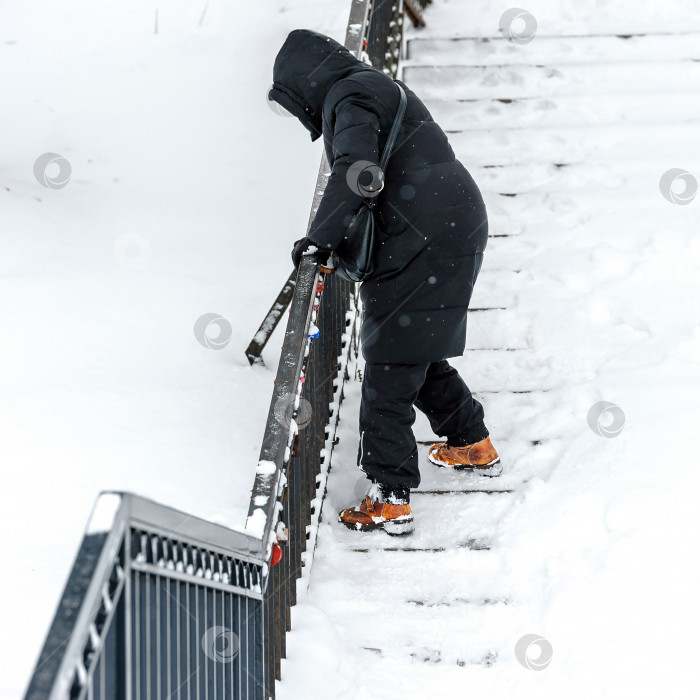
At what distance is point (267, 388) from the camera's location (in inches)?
167

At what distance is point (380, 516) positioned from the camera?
3.30 m

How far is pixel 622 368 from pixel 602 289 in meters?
0.59

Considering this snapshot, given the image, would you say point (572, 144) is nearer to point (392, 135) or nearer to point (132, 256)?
point (392, 135)

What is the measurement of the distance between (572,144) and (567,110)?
36 centimetres

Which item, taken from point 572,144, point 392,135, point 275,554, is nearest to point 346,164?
point 392,135

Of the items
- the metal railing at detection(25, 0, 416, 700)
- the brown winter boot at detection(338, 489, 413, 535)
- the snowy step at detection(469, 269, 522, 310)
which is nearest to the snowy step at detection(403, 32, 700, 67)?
the snowy step at detection(469, 269, 522, 310)

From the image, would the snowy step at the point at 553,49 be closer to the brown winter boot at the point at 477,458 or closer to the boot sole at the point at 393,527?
the brown winter boot at the point at 477,458

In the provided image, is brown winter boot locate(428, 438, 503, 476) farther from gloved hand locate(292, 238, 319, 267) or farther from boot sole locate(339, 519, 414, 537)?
gloved hand locate(292, 238, 319, 267)

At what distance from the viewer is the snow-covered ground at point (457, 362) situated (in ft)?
9.31

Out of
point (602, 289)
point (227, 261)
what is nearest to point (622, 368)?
point (602, 289)


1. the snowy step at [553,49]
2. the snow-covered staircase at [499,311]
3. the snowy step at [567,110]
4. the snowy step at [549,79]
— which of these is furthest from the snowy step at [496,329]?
the snowy step at [553,49]

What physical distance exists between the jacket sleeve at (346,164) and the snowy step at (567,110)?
2.83 metres

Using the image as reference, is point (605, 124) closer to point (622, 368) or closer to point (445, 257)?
point (622, 368)

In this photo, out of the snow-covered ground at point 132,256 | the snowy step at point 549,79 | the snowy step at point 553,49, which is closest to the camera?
the snow-covered ground at point 132,256
